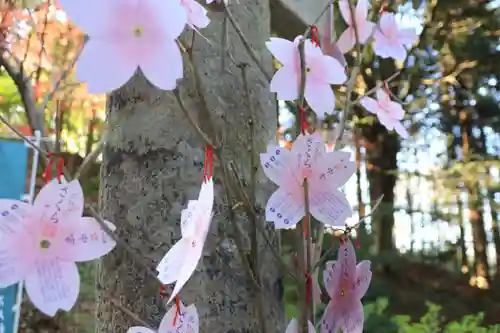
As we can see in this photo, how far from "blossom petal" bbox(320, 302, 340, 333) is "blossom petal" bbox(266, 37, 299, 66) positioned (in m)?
0.27

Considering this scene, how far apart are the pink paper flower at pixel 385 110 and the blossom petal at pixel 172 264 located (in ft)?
1.42

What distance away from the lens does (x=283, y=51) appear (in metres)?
A: 0.55

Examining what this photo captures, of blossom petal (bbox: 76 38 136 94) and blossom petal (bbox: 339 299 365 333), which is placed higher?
blossom petal (bbox: 76 38 136 94)

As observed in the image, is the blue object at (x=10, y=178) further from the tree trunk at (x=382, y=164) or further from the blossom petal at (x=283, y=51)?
the tree trunk at (x=382, y=164)

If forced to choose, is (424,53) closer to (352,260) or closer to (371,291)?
(371,291)

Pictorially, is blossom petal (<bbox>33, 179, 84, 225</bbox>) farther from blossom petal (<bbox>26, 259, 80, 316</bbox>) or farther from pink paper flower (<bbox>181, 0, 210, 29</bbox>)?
pink paper flower (<bbox>181, 0, 210, 29</bbox>)

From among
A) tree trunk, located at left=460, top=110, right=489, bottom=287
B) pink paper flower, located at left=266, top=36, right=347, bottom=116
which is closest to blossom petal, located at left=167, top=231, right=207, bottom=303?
pink paper flower, located at left=266, top=36, right=347, bottom=116

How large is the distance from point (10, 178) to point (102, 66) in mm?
1104

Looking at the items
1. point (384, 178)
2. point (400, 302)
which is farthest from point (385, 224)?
point (400, 302)

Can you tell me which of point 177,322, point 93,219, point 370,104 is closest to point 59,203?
point 93,219

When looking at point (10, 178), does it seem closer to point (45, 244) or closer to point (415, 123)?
point (45, 244)

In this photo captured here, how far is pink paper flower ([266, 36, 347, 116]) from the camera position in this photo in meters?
0.55

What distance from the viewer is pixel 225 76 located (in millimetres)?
625

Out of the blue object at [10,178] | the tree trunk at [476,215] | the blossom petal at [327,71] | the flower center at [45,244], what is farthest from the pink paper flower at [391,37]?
the tree trunk at [476,215]
